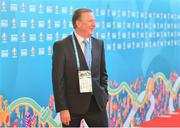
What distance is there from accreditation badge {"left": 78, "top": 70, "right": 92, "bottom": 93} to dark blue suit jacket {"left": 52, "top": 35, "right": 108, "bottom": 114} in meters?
0.03

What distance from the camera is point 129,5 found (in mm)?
5898

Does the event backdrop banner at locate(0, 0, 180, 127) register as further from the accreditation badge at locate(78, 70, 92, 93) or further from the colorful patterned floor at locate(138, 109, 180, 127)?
the accreditation badge at locate(78, 70, 92, 93)

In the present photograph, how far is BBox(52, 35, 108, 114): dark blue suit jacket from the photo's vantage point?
325 centimetres

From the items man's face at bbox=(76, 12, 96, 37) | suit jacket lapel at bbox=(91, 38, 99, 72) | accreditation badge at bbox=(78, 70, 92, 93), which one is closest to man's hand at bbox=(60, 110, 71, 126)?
accreditation badge at bbox=(78, 70, 92, 93)

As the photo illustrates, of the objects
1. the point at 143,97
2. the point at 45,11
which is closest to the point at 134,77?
the point at 143,97

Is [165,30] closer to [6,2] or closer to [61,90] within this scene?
[6,2]

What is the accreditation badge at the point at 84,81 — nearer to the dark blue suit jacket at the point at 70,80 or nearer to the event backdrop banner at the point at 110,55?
the dark blue suit jacket at the point at 70,80

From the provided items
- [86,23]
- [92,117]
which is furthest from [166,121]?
[86,23]

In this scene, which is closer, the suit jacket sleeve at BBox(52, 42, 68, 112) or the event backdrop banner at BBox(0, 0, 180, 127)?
the suit jacket sleeve at BBox(52, 42, 68, 112)

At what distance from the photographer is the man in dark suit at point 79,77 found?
128 inches

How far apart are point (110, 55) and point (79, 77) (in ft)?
7.44

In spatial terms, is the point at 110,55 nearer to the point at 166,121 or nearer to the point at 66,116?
the point at 166,121

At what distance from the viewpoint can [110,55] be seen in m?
5.55

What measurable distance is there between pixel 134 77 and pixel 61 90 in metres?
2.96
